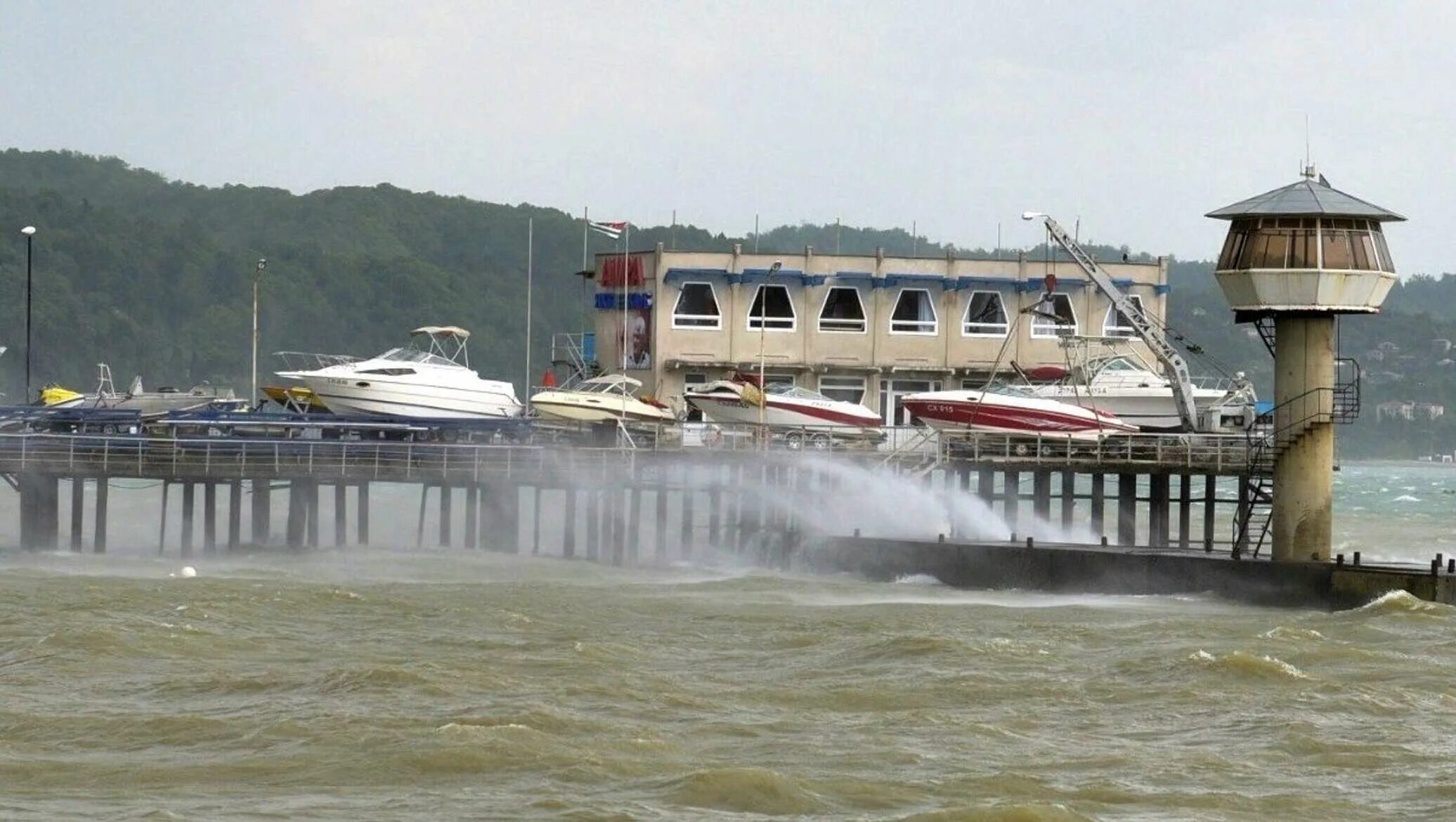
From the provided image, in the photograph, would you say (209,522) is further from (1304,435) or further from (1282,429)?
(1304,435)

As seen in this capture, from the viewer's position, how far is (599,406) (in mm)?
58312

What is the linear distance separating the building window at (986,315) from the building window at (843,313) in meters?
3.10

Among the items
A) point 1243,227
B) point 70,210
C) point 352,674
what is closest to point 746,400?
point 1243,227

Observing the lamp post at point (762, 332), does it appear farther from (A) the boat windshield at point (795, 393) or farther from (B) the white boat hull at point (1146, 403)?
(B) the white boat hull at point (1146, 403)

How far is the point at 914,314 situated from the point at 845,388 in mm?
2902

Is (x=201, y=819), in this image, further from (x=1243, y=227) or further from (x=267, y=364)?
(x=267, y=364)

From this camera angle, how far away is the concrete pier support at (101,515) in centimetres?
5338

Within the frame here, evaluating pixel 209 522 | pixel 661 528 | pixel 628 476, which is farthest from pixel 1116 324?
pixel 209 522

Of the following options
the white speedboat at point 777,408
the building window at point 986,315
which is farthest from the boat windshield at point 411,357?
the building window at point 986,315

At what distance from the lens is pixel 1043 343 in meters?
66.1

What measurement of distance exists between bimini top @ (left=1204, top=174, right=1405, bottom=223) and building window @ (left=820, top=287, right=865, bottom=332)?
23.5 meters

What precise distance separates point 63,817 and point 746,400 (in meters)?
37.9

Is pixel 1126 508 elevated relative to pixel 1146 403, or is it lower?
lower

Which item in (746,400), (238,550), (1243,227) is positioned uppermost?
(1243,227)
